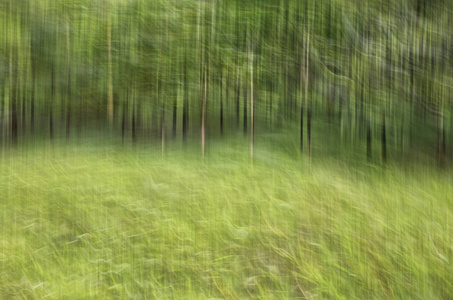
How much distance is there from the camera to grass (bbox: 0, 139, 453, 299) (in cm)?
298

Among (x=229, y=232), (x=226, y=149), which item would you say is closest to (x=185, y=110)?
(x=226, y=149)

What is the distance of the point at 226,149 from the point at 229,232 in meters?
2.71

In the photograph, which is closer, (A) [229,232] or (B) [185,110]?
(A) [229,232]

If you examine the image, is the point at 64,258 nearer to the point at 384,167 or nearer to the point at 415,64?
the point at 384,167

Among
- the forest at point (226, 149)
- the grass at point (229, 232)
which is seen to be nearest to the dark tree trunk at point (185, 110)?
the forest at point (226, 149)

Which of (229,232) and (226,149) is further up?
(226,149)

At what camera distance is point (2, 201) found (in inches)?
187

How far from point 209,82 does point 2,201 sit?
3.42 metres

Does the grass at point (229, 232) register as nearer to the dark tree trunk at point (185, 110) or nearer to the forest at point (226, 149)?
the forest at point (226, 149)

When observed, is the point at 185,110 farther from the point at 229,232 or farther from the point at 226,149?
the point at 229,232

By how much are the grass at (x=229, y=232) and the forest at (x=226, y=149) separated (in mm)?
19

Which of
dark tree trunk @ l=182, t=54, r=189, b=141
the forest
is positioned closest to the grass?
the forest

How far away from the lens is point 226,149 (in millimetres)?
6352

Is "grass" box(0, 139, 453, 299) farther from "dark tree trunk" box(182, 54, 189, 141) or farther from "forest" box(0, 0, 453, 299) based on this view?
"dark tree trunk" box(182, 54, 189, 141)
